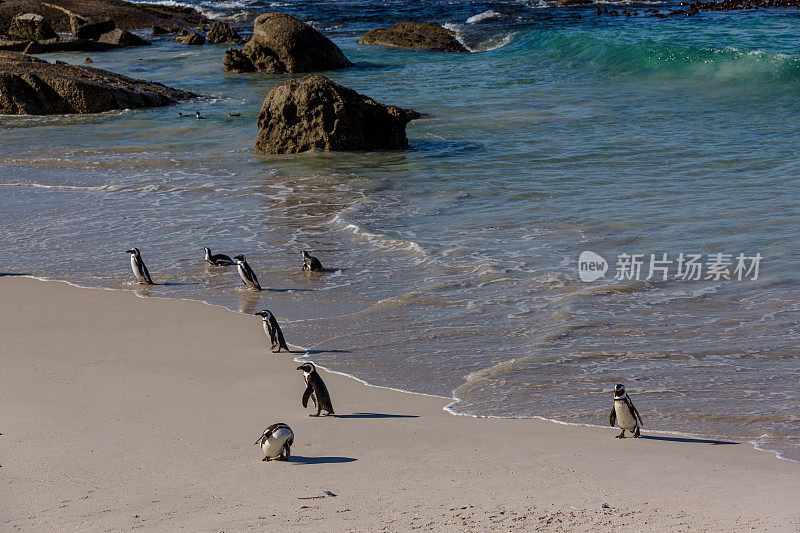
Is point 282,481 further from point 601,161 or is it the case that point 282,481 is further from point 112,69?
point 112,69

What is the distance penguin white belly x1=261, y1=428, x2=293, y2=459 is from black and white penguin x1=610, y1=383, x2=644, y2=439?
2131 millimetres

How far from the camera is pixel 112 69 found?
1207 inches

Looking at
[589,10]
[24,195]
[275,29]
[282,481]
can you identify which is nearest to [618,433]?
[282,481]

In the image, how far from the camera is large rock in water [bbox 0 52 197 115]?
21.5 m

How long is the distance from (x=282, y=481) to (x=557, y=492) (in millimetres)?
1520

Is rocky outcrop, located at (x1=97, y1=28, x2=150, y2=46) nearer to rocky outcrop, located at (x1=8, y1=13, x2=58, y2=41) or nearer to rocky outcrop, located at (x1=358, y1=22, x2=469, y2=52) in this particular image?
rocky outcrop, located at (x1=8, y1=13, x2=58, y2=41)

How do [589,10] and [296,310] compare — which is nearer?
[296,310]

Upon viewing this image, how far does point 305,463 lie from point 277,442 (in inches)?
8.3

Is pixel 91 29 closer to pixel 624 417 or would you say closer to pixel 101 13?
pixel 101 13

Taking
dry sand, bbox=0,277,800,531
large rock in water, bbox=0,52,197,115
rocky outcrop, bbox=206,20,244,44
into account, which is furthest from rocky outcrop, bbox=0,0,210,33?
dry sand, bbox=0,277,800,531

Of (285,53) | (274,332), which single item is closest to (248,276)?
(274,332)

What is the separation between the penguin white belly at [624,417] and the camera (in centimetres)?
611

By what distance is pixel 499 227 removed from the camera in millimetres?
11727

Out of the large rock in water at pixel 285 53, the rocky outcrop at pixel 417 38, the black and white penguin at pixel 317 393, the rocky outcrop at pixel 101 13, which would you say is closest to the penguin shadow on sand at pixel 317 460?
the black and white penguin at pixel 317 393
